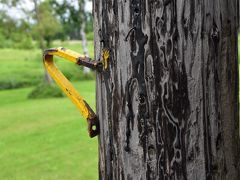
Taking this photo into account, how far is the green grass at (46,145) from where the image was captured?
8344 mm

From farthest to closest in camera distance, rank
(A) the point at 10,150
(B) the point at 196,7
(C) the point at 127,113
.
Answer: (A) the point at 10,150 → (C) the point at 127,113 → (B) the point at 196,7

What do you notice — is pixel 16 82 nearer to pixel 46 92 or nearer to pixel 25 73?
pixel 25 73

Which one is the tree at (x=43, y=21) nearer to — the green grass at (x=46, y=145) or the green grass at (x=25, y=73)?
the green grass at (x=25, y=73)

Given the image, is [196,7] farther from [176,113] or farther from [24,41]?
[24,41]

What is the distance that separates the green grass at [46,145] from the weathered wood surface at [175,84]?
639 cm

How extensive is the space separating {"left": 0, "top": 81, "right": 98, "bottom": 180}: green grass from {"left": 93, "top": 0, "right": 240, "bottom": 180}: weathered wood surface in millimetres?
6386

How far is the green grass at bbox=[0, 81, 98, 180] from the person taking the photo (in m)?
8.34

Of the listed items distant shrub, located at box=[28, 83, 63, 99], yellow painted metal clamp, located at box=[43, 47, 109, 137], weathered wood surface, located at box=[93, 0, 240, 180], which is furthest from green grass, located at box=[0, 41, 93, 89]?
weathered wood surface, located at box=[93, 0, 240, 180]

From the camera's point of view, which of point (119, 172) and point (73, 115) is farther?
point (73, 115)

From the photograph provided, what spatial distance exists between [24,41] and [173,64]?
23222 mm

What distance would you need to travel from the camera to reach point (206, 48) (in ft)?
4.54

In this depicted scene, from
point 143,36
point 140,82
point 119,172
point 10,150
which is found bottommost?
point 10,150

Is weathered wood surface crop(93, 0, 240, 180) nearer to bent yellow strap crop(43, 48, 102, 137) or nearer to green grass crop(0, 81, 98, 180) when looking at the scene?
bent yellow strap crop(43, 48, 102, 137)

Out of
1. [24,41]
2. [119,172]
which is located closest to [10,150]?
[119,172]
